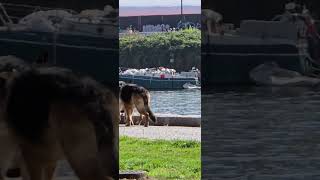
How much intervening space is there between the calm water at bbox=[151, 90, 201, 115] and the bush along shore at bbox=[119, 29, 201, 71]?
163 cm

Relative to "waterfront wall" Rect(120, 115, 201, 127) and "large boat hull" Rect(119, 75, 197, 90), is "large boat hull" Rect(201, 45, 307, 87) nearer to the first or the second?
"waterfront wall" Rect(120, 115, 201, 127)

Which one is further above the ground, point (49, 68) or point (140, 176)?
point (49, 68)

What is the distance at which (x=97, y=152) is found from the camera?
472 centimetres

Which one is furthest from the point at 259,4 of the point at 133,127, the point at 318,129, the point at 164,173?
the point at 133,127

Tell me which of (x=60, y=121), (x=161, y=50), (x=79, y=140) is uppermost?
(x=161, y=50)

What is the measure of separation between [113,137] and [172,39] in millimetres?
23264

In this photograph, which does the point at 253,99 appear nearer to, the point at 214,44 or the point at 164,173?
the point at 214,44

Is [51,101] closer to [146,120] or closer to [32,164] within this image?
[32,164]

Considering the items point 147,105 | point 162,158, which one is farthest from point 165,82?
point 162,158

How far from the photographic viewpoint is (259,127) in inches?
188

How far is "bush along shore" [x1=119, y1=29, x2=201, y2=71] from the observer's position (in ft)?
83.2

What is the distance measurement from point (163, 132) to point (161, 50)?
45.1 feet

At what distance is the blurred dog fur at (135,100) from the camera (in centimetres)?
1418

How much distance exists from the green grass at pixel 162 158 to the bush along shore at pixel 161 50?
12724 mm
